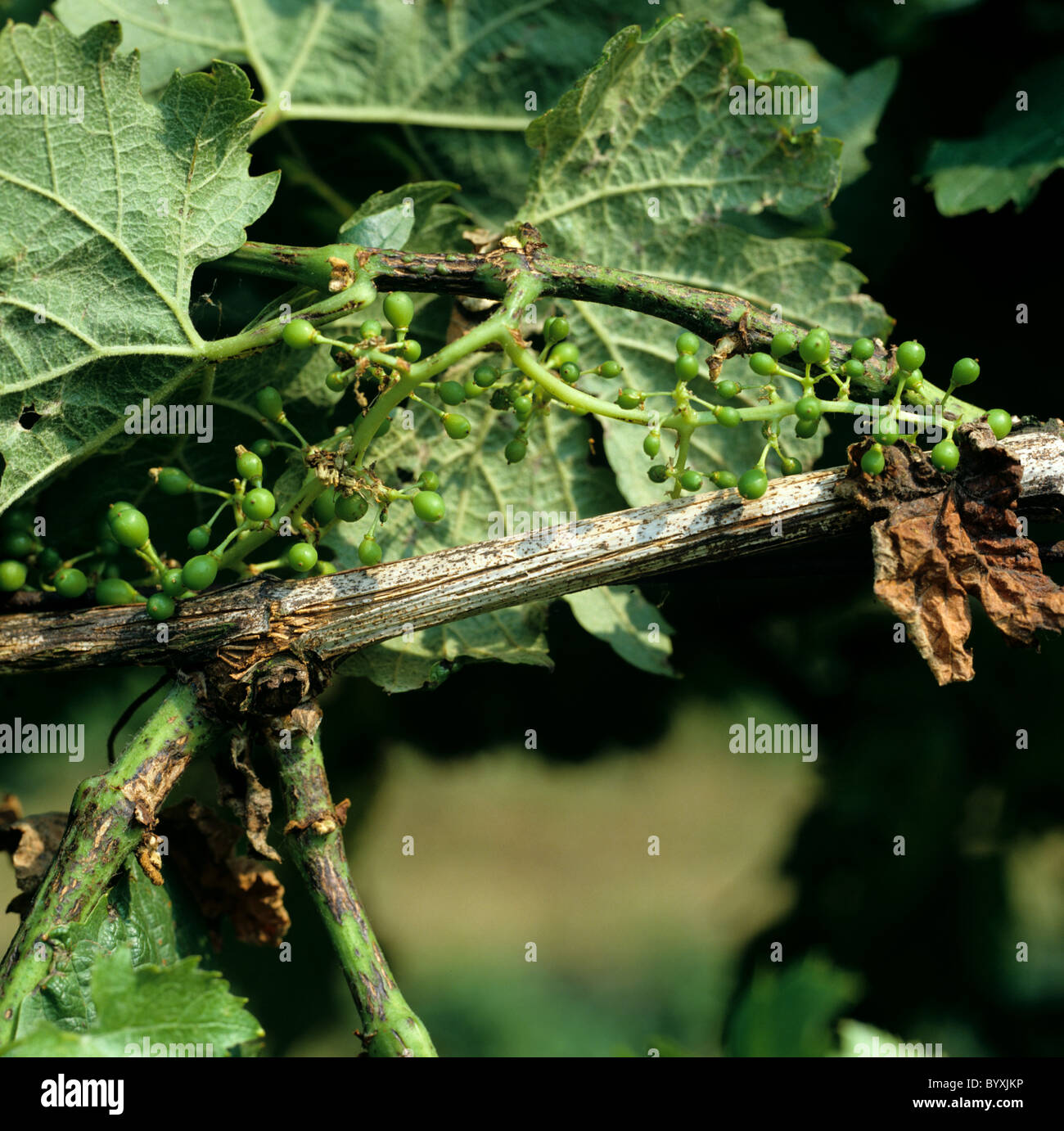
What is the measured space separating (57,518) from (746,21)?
977 mm

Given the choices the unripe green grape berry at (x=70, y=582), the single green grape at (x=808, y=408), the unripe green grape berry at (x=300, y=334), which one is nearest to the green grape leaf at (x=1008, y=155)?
the single green grape at (x=808, y=408)

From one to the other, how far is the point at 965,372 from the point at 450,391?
44 cm

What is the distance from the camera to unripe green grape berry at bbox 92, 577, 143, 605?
34.1 inches

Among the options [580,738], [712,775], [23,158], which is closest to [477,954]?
[712,775]

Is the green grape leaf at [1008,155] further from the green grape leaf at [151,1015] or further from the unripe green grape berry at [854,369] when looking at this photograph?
the green grape leaf at [151,1015]

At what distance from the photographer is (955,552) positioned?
0.78 meters

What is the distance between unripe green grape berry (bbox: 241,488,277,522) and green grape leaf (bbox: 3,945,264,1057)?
0.36 m

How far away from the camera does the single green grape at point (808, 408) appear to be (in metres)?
0.76

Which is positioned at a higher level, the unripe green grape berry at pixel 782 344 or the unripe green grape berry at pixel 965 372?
the unripe green grape berry at pixel 782 344

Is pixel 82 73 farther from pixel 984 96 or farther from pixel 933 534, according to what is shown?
pixel 984 96

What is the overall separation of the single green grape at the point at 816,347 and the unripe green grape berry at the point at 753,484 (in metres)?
0.10

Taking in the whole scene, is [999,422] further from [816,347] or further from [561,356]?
[561,356]

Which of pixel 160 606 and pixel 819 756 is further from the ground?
pixel 160 606

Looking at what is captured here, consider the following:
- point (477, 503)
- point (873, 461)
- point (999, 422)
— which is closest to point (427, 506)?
point (477, 503)
